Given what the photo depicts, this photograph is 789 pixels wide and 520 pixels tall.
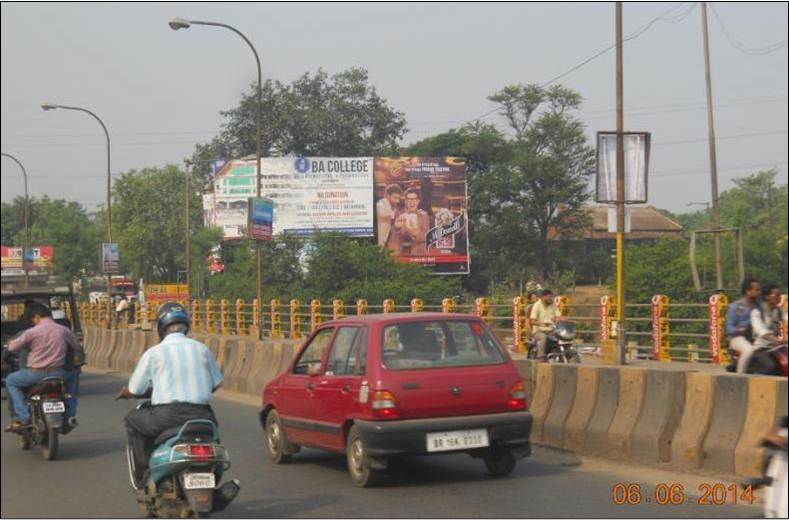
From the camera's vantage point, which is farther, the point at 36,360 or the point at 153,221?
the point at 153,221

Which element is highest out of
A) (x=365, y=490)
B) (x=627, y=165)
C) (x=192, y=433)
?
(x=627, y=165)

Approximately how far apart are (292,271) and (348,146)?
21.5m

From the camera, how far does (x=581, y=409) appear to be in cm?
1169

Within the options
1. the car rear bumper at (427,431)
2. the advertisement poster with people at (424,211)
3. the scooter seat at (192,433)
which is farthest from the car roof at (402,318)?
the advertisement poster with people at (424,211)

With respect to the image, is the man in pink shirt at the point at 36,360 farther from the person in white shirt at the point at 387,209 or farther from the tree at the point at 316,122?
the tree at the point at 316,122

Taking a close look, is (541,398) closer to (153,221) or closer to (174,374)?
(174,374)

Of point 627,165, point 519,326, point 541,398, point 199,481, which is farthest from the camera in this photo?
point 519,326

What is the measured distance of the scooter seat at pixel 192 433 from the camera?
7.51 metres

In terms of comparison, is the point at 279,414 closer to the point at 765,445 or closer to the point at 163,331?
the point at 163,331

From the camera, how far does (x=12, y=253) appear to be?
7050 centimetres

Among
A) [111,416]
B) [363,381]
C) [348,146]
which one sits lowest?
[111,416]

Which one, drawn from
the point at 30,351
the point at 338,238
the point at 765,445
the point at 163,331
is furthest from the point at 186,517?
the point at 338,238
